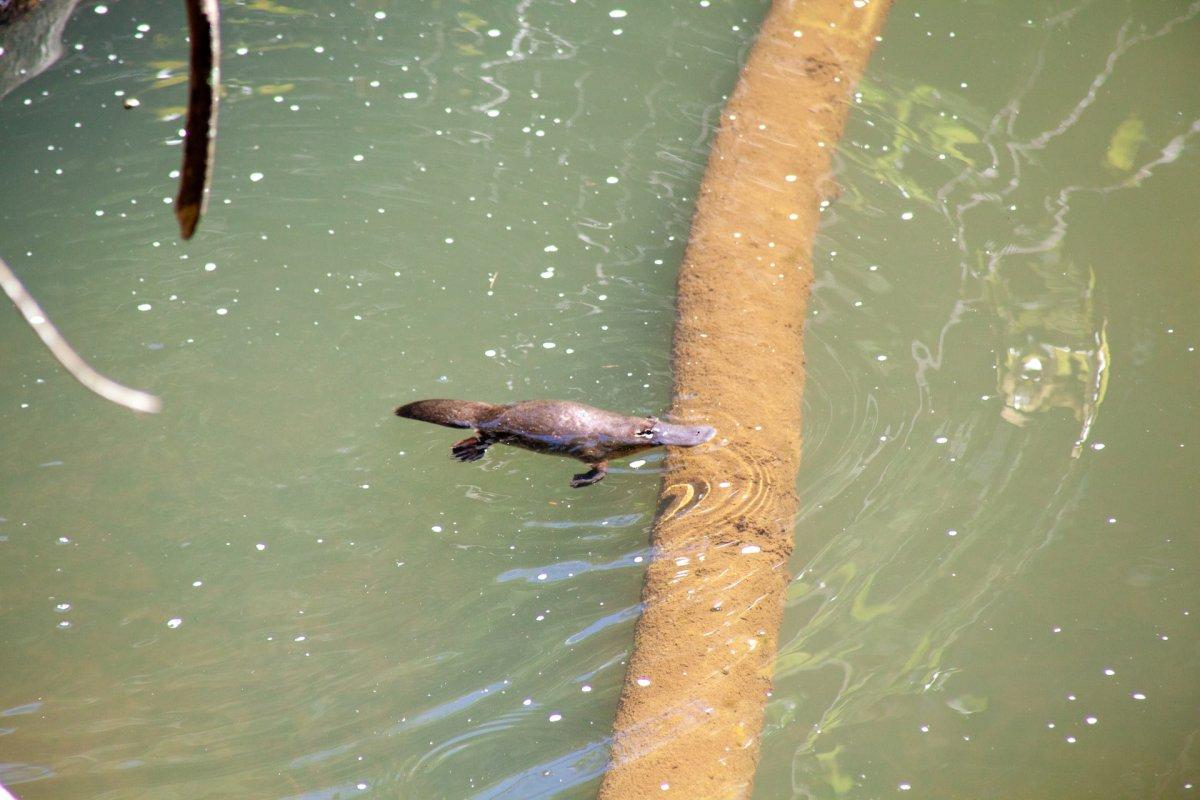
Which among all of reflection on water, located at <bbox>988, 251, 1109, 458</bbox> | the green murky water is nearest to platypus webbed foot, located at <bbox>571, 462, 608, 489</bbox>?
the green murky water

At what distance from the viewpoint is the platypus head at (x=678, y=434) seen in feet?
11.0

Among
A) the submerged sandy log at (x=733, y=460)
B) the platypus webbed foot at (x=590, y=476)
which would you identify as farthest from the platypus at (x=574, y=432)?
the submerged sandy log at (x=733, y=460)

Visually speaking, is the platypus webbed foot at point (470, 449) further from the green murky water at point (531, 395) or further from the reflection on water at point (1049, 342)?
the reflection on water at point (1049, 342)

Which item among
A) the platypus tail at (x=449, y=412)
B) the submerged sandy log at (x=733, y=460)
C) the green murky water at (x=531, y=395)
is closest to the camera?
the submerged sandy log at (x=733, y=460)

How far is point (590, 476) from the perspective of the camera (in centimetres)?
340

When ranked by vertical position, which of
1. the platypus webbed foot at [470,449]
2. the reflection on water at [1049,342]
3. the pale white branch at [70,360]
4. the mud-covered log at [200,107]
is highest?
the mud-covered log at [200,107]

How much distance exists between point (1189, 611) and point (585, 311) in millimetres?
2530

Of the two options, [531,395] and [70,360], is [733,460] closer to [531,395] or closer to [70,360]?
[531,395]

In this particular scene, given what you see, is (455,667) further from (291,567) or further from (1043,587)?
(1043,587)

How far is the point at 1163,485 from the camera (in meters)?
3.68

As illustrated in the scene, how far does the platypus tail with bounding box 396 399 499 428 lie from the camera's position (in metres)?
3.51

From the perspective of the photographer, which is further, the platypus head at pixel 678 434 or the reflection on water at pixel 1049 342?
the reflection on water at pixel 1049 342

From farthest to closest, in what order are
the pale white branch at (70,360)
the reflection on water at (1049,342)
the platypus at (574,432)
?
the reflection on water at (1049,342) < the platypus at (574,432) < the pale white branch at (70,360)

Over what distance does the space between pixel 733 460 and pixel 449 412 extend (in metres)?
1.05
